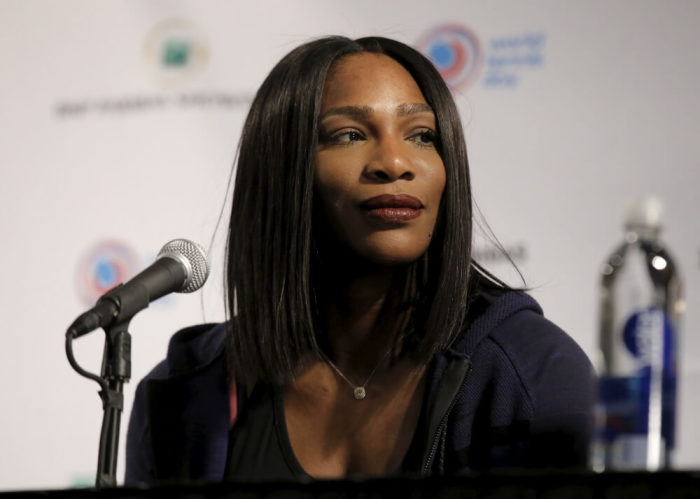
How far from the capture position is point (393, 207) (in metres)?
1.66

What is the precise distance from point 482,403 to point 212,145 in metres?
1.31

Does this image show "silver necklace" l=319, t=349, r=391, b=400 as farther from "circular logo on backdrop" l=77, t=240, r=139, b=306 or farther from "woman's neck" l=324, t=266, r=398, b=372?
"circular logo on backdrop" l=77, t=240, r=139, b=306

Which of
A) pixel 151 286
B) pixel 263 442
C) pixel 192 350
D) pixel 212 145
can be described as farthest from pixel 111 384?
pixel 212 145

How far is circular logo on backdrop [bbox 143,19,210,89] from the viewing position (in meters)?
2.74

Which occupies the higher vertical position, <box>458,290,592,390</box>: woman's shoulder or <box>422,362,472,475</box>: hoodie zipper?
<box>458,290,592,390</box>: woman's shoulder

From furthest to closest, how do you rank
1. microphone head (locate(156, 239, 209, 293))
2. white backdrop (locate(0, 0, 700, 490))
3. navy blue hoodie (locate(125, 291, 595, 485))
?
white backdrop (locate(0, 0, 700, 490)), navy blue hoodie (locate(125, 291, 595, 485)), microphone head (locate(156, 239, 209, 293))

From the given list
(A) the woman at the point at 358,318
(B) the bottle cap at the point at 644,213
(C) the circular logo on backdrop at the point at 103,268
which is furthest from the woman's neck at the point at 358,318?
(C) the circular logo on backdrop at the point at 103,268

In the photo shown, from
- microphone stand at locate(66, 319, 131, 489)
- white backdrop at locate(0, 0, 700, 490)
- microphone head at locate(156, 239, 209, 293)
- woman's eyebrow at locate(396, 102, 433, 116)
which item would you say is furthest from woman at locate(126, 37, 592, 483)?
white backdrop at locate(0, 0, 700, 490)

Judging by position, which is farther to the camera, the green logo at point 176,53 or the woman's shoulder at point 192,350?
the green logo at point 176,53

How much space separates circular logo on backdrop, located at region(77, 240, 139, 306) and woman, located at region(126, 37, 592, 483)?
2.88 ft

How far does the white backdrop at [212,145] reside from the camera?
2311 millimetres

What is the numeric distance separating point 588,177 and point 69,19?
147cm

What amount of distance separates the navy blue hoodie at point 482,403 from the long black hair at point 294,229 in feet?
0.20

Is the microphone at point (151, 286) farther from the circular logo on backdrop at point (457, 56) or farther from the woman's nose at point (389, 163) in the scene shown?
the circular logo on backdrop at point (457, 56)
